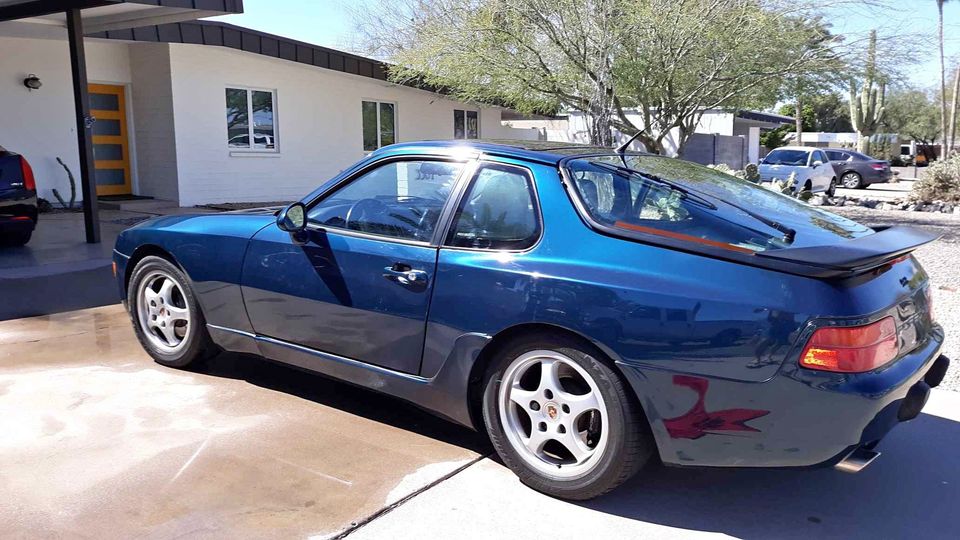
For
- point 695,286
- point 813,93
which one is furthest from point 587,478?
point 813,93

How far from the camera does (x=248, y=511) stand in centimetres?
332

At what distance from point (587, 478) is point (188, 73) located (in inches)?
520

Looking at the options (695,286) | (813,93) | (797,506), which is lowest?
(797,506)

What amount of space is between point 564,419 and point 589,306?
0.53 meters

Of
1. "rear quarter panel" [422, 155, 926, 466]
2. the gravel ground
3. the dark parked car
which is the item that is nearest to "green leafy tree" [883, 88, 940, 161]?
the dark parked car

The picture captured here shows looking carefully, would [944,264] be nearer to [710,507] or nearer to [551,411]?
[710,507]

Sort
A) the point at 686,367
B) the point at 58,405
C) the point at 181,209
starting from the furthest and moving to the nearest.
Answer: the point at 181,209
the point at 58,405
the point at 686,367

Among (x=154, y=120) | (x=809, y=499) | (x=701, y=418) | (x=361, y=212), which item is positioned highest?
(x=154, y=120)

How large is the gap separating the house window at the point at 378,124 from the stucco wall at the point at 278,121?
0.15 m

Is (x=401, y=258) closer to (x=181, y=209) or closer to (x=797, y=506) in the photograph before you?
(x=797, y=506)

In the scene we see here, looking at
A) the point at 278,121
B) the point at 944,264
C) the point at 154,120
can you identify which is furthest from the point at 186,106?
the point at 944,264

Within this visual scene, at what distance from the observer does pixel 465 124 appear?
69.1ft

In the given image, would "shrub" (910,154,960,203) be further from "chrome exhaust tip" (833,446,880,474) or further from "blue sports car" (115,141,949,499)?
"chrome exhaust tip" (833,446,880,474)

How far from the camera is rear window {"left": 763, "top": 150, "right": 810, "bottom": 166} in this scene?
2227cm
